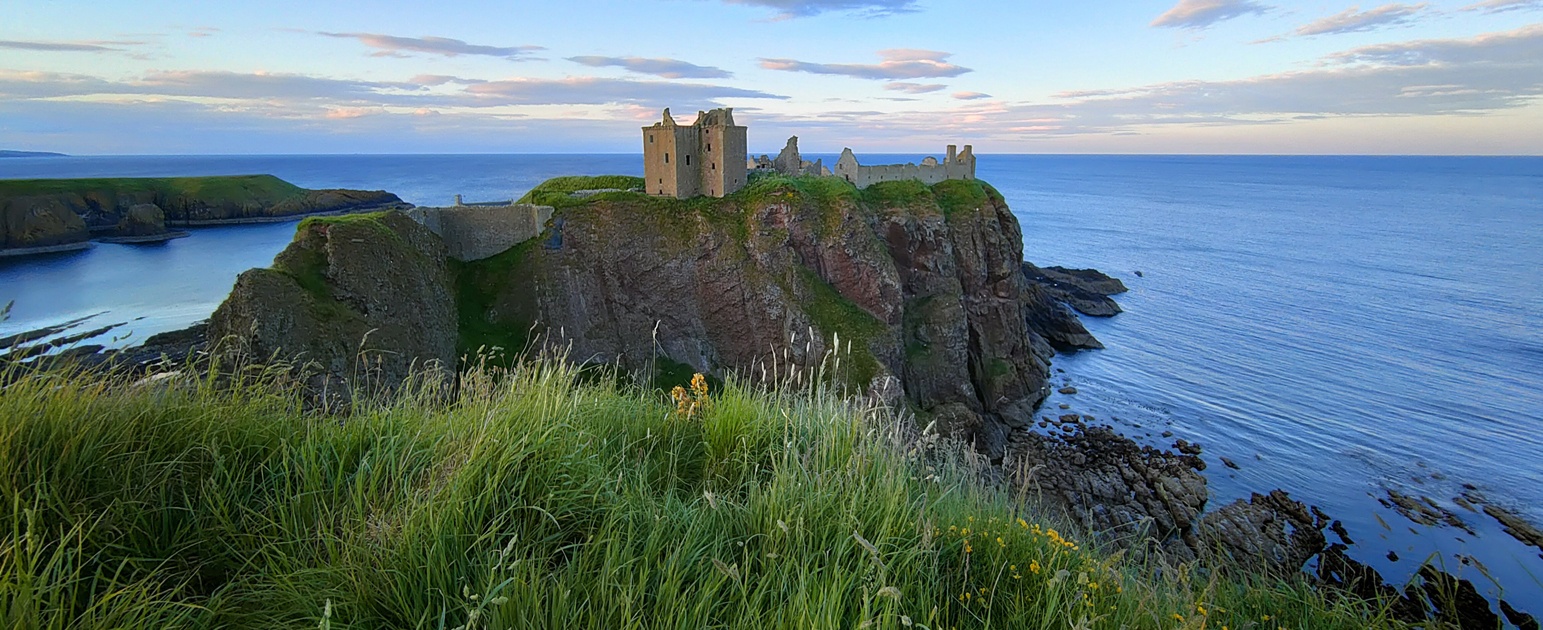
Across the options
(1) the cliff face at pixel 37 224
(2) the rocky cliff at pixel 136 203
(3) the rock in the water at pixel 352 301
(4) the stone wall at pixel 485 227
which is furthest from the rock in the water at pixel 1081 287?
(1) the cliff face at pixel 37 224

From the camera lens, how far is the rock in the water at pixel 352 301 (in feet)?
83.2

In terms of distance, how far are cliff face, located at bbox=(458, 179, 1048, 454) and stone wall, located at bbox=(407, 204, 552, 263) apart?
84 centimetres

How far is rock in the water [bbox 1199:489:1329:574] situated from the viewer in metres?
25.7

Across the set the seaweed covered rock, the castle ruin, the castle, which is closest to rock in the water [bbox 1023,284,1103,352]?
the castle ruin

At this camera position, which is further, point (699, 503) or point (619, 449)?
point (619, 449)

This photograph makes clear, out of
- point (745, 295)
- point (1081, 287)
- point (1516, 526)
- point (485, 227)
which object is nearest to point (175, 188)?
point (485, 227)

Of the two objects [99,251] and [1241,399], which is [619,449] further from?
[99,251]

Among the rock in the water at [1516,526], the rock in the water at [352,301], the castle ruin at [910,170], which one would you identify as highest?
the castle ruin at [910,170]

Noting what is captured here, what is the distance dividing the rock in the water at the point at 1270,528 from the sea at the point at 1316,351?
3.92 ft

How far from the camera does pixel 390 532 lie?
378 centimetres

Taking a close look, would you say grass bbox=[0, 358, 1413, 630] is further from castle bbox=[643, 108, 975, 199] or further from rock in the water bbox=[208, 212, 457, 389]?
castle bbox=[643, 108, 975, 199]

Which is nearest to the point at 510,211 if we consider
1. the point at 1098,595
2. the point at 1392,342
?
Result: the point at 1098,595

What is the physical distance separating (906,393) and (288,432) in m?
36.0

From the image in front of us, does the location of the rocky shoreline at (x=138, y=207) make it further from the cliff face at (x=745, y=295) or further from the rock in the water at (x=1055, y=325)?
the rock in the water at (x=1055, y=325)
